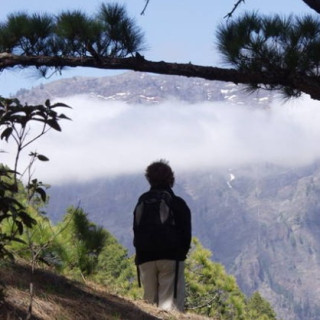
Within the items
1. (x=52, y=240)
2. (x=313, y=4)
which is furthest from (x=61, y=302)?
(x=313, y=4)

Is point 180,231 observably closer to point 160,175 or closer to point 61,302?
point 160,175

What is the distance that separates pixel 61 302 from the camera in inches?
204

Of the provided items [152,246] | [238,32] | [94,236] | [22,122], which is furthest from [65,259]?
[22,122]

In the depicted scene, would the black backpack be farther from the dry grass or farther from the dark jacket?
the dry grass

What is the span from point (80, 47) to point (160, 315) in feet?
7.83

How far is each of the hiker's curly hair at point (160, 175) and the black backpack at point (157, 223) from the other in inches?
3.5

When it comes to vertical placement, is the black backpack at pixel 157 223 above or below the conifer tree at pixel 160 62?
below

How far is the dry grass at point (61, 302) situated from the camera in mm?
4652

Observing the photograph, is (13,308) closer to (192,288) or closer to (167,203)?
(167,203)

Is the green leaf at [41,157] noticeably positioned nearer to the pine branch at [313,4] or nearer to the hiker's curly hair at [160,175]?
the pine branch at [313,4]

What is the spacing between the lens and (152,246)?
6.44 meters

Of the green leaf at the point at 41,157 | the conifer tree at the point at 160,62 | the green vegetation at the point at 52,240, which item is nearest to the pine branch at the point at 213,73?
the conifer tree at the point at 160,62

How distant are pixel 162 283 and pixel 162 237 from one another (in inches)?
22.2

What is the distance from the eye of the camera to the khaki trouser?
6.61 m
